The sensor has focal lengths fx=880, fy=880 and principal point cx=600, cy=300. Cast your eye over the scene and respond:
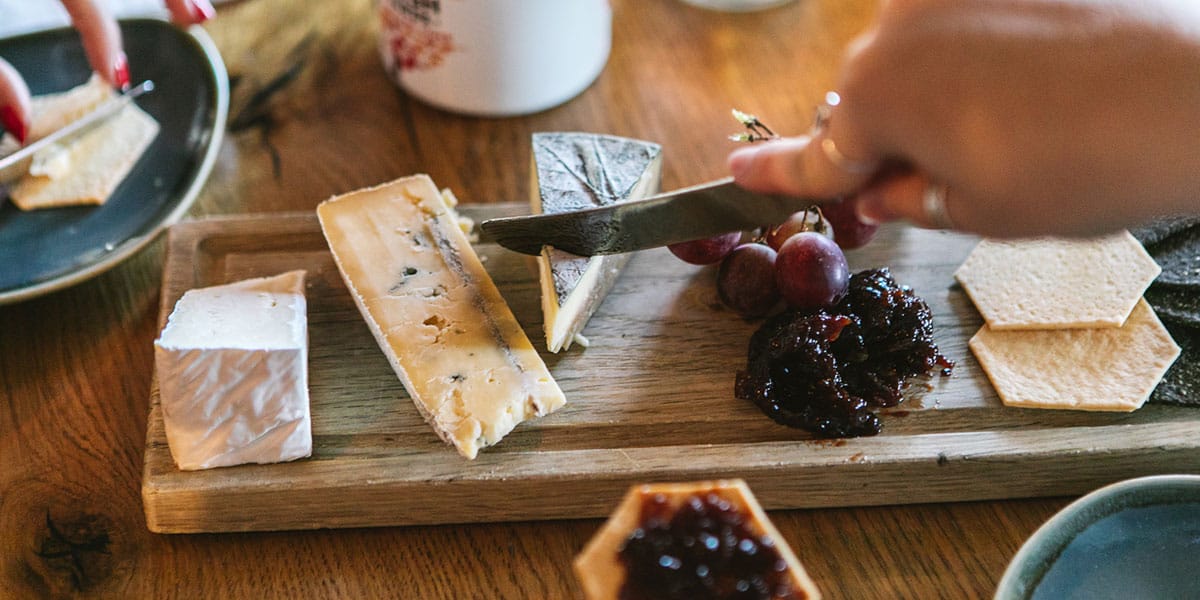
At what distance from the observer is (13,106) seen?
1381mm

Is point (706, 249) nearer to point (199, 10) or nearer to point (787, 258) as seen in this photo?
point (787, 258)

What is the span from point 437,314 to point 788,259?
1.60 ft

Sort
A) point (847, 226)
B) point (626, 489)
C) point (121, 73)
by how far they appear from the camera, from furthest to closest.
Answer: point (121, 73) < point (847, 226) < point (626, 489)

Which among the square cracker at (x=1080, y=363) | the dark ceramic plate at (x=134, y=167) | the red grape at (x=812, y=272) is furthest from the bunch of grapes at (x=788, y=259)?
the dark ceramic plate at (x=134, y=167)

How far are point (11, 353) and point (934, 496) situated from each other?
4.35 ft

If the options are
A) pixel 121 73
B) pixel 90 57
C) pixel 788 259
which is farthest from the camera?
pixel 121 73

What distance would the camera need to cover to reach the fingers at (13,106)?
137 cm

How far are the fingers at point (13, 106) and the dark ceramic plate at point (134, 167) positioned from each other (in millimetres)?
118

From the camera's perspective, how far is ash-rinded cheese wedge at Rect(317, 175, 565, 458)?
1106 millimetres

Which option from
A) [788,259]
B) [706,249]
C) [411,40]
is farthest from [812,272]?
[411,40]

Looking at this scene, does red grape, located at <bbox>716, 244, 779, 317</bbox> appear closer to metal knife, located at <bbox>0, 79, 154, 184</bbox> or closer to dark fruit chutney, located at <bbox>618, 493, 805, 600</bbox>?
dark fruit chutney, located at <bbox>618, 493, 805, 600</bbox>

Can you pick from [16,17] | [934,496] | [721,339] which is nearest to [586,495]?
[721,339]

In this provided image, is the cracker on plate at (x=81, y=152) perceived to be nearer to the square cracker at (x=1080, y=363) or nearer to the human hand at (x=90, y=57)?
the human hand at (x=90, y=57)

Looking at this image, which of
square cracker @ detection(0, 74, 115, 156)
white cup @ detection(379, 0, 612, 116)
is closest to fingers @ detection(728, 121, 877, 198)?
white cup @ detection(379, 0, 612, 116)
